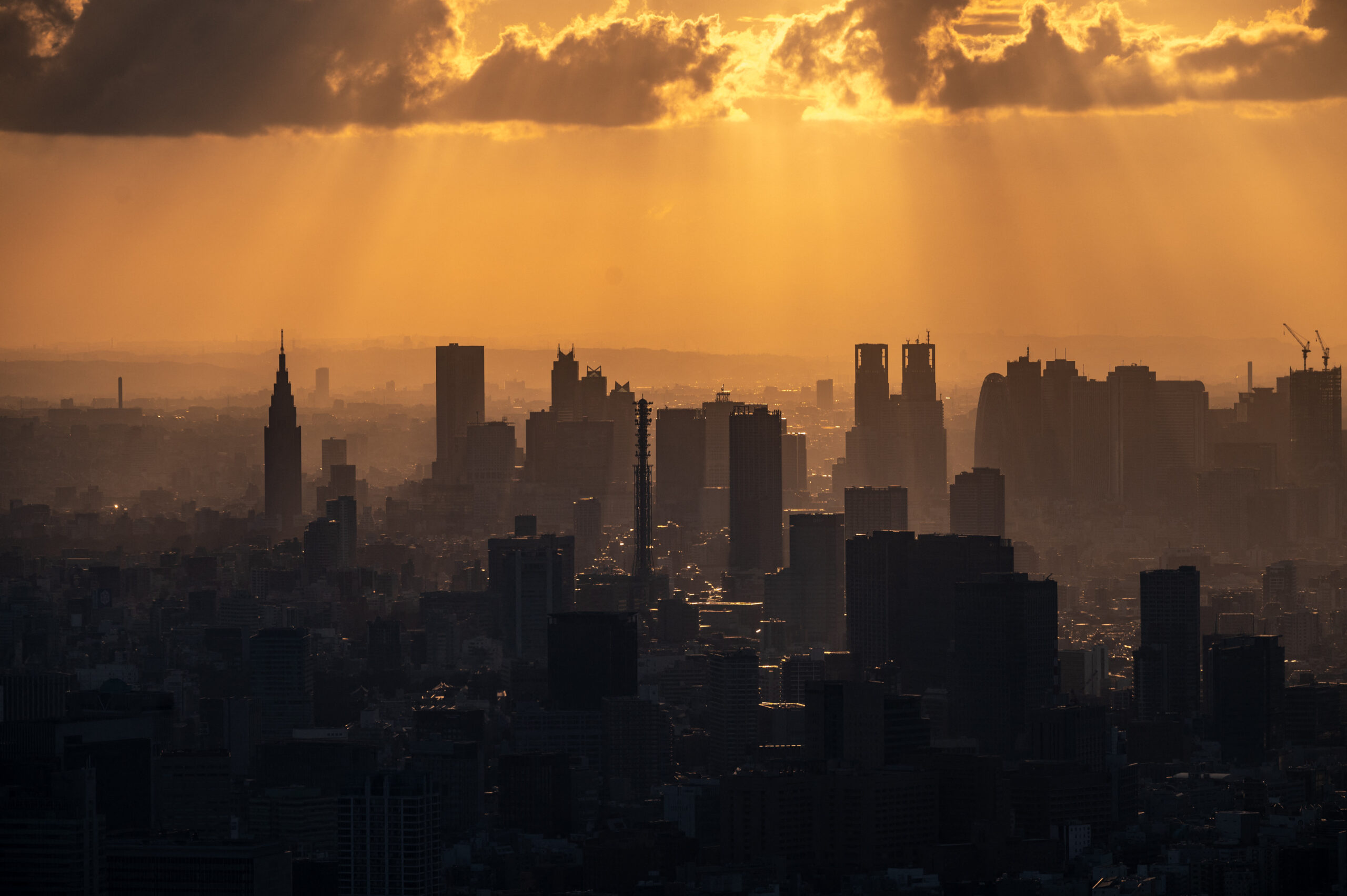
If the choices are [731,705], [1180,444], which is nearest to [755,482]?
[1180,444]

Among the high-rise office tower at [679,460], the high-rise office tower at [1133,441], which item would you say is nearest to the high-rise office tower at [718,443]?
the high-rise office tower at [679,460]

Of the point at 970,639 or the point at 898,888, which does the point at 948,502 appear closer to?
the point at 970,639

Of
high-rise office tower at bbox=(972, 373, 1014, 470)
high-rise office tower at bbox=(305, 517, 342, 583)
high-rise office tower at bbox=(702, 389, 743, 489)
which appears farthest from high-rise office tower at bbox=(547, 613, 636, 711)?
high-rise office tower at bbox=(972, 373, 1014, 470)

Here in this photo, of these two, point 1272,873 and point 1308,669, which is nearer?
point 1272,873

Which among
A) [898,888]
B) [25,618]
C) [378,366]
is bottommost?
[898,888]

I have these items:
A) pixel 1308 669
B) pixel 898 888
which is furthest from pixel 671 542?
pixel 898 888

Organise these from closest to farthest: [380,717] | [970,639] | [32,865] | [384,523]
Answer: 1. [32,865]
2. [380,717]
3. [970,639]
4. [384,523]
